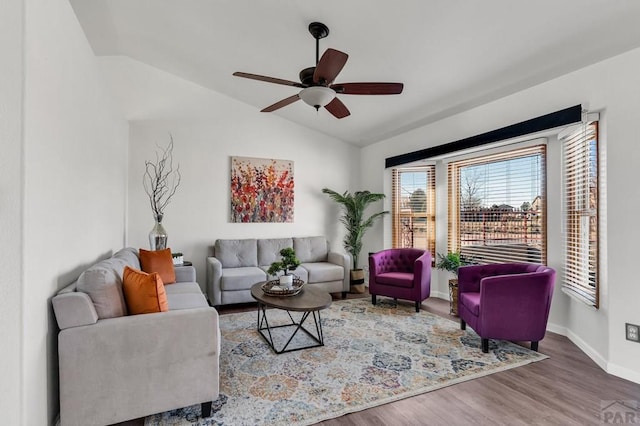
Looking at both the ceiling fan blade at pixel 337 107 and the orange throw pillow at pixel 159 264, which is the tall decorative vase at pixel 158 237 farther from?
the ceiling fan blade at pixel 337 107

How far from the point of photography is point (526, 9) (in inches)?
92.4

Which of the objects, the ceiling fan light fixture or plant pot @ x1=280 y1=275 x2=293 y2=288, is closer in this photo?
the ceiling fan light fixture

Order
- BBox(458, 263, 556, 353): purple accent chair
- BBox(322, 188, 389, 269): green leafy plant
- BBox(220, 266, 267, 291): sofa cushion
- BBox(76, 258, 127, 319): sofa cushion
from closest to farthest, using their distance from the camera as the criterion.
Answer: BBox(76, 258, 127, 319): sofa cushion, BBox(458, 263, 556, 353): purple accent chair, BBox(220, 266, 267, 291): sofa cushion, BBox(322, 188, 389, 269): green leafy plant

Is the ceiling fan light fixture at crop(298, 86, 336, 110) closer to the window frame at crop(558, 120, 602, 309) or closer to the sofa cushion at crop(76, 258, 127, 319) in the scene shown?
the sofa cushion at crop(76, 258, 127, 319)

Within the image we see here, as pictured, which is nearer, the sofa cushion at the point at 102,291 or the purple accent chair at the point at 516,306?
the sofa cushion at the point at 102,291

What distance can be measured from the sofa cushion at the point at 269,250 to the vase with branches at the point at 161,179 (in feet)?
4.95

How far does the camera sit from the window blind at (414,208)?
197 inches

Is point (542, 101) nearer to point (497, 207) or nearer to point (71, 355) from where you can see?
point (497, 207)

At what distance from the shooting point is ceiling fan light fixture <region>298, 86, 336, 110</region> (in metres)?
2.43

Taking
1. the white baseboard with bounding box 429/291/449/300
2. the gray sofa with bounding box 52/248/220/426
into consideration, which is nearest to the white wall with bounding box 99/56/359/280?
the white baseboard with bounding box 429/291/449/300

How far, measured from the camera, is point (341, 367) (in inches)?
104

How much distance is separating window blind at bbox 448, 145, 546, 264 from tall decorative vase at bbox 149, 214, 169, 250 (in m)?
4.00

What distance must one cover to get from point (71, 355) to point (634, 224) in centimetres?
390

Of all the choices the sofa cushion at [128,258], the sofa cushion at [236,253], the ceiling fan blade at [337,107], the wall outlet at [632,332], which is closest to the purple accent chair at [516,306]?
the wall outlet at [632,332]
